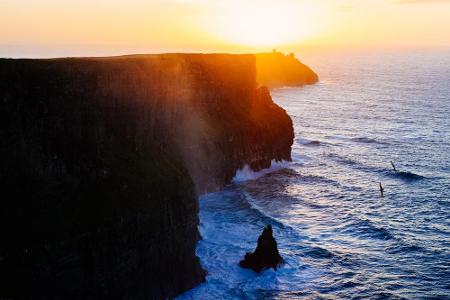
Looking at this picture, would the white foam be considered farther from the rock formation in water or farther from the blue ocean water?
the rock formation in water

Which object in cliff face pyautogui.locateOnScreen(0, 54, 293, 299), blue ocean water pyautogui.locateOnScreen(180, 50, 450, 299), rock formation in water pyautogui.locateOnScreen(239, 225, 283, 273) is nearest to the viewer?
cliff face pyautogui.locateOnScreen(0, 54, 293, 299)

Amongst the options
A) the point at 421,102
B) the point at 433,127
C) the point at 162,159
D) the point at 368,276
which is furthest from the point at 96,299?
the point at 421,102

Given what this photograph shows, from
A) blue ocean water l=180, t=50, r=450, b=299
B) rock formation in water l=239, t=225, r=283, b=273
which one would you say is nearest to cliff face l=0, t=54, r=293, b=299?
rock formation in water l=239, t=225, r=283, b=273

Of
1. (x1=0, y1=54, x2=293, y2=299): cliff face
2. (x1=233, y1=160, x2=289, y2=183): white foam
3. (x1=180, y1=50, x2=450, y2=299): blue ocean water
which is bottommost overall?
(x1=180, y1=50, x2=450, y2=299): blue ocean water

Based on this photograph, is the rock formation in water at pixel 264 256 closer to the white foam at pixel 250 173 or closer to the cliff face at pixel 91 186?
the cliff face at pixel 91 186

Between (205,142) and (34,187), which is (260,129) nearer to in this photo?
(205,142)

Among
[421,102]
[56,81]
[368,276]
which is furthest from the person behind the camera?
[421,102]
